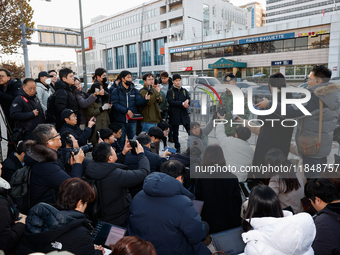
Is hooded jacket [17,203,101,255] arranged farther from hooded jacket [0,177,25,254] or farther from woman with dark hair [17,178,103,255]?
hooded jacket [0,177,25,254]

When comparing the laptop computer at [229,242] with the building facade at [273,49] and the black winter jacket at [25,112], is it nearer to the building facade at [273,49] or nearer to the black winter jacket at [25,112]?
the black winter jacket at [25,112]

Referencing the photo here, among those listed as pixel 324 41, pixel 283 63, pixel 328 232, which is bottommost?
pixel 328 232

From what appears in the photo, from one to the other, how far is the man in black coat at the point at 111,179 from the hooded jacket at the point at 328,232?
1821 mm

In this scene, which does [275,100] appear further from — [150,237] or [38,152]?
[38,152]

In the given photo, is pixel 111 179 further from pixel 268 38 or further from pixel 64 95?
pixel 268 38

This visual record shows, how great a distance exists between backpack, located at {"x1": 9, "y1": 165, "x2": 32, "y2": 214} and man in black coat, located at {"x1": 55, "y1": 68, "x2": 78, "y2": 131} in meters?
2.14

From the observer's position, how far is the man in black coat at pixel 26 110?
185 inches

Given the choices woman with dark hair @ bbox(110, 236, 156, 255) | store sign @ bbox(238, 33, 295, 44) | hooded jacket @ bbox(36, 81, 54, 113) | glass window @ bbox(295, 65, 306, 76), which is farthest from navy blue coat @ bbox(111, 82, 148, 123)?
store sign @ bbox(238, 33, 295, 44)

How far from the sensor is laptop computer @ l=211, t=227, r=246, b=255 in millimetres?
2398

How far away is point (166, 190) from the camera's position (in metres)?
2.19

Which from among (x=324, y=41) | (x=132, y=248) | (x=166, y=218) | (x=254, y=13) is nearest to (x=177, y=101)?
(x=166, y=218)

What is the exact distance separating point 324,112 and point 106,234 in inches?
124

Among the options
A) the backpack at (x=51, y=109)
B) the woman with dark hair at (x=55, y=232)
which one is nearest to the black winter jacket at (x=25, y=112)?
the backpack at (x=51, y=109)

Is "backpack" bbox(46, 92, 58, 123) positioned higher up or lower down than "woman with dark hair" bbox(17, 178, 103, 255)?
higher up
